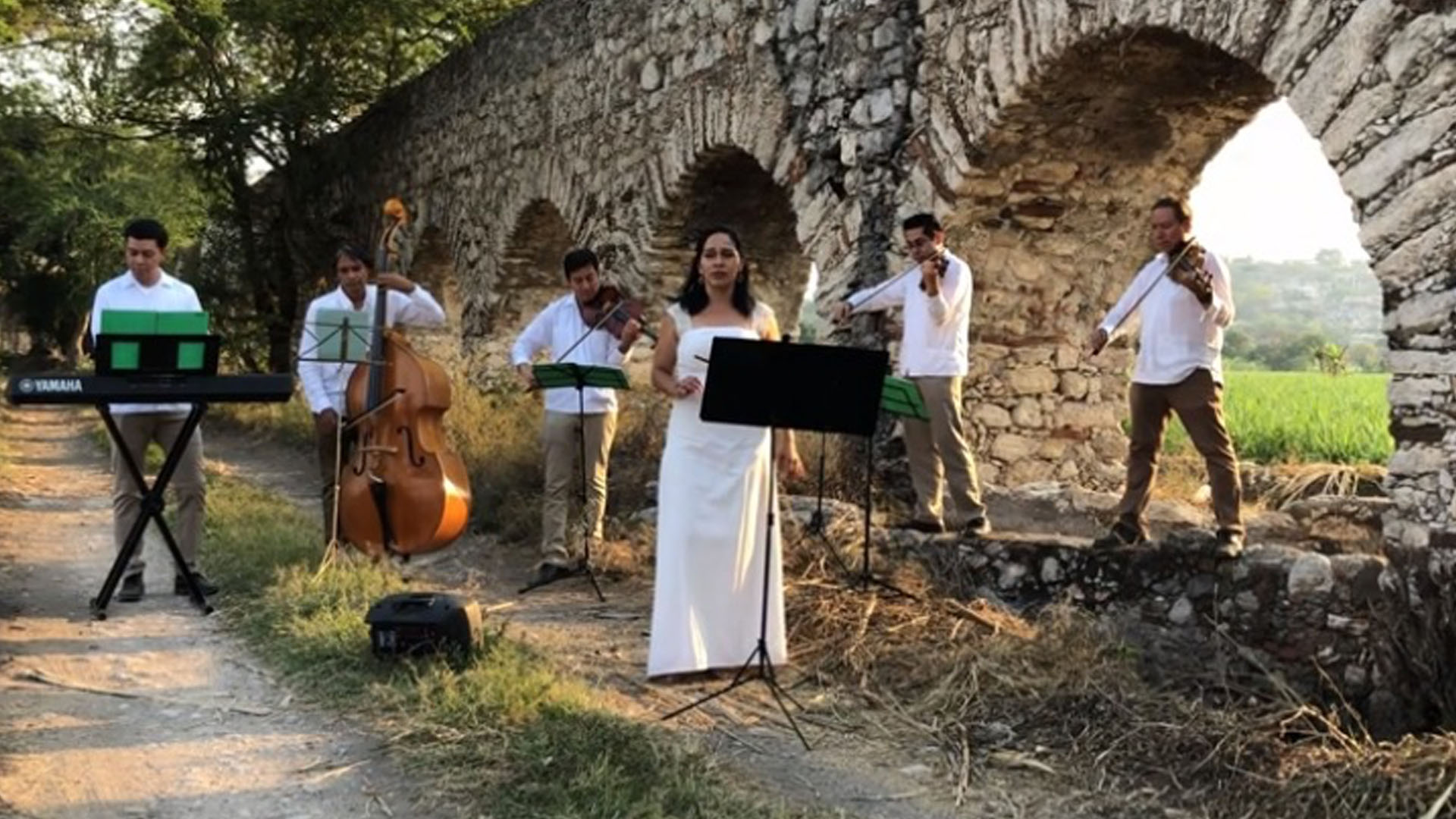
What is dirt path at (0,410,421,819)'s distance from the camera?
3.70m

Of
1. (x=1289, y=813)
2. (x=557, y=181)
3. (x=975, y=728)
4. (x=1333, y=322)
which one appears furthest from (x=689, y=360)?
(x=1333, y=322)

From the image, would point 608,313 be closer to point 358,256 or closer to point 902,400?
point 358,256

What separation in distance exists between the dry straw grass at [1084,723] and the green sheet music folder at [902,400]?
830 mm

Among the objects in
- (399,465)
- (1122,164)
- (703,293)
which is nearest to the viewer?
(703,293)

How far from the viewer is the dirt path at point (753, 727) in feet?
12.8

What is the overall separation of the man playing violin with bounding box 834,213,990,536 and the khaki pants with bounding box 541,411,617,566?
166 cm

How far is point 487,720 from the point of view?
13.7ft

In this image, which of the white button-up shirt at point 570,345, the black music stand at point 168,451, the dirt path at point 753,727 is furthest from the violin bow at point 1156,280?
the black music stand at point 168,451

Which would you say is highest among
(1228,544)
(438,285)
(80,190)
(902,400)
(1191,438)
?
(80,190)

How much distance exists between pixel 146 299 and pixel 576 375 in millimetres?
2022

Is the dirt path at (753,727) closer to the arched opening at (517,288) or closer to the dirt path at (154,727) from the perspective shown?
the dirt path at (154,727)

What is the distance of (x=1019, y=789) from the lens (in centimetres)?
396

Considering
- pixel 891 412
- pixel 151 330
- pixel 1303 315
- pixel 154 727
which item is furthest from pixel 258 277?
pixel 1303 315

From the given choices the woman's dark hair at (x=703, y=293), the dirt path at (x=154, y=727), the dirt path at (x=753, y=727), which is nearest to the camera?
the dirt path at (x=154, y=727)
